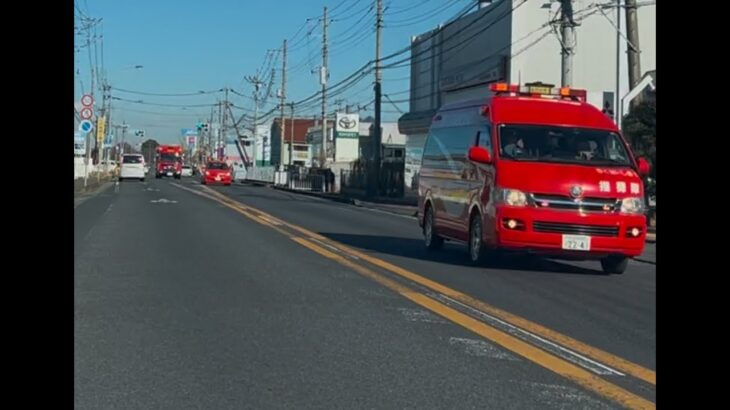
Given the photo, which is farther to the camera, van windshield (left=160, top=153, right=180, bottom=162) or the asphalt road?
van windshield (left=160, top=153, right=180, bottom=162)

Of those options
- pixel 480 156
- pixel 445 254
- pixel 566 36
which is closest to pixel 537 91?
pixel 480 156

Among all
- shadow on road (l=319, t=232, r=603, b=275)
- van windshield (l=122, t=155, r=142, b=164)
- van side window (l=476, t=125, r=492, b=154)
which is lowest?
shadow on road (l=319, t=232, r=603, b=275)

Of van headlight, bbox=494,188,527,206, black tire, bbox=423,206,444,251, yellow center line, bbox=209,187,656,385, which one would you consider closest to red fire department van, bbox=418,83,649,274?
van headlight, bbox=494,188,527,206

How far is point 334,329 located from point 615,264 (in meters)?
6.72

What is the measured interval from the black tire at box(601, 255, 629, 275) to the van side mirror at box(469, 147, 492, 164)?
2.33 m

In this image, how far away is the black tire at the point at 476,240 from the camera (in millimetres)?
14484

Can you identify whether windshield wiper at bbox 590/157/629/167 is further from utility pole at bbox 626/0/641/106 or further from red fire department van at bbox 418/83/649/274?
utility pole at bbox 626/0/641/106

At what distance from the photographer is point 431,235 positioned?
17.3m

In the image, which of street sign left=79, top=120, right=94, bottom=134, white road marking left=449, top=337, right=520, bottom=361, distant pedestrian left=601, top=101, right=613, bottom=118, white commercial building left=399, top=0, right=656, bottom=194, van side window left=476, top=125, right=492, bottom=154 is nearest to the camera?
white road marking left=449, top=337, right=520, bottom=361

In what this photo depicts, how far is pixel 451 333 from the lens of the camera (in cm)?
923

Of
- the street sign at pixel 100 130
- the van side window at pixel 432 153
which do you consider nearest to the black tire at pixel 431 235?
the van side window at pixel 432 153

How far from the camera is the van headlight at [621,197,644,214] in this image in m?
13.7

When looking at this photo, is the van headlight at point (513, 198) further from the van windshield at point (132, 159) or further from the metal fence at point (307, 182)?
the van windshield at point (132, 159)
